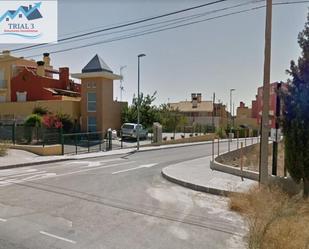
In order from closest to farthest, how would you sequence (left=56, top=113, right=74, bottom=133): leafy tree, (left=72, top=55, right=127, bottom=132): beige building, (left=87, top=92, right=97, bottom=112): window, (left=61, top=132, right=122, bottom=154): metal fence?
(left=61, top=132, right=122, bottom=154): metal fence < (left=56, top=113, right=74, bottom=133): leafy tree < (left=72, top=55, right=127, bottom=132): beige building < (left=87, top=92, right=97, bottom=112): window

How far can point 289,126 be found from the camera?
975 centimetres

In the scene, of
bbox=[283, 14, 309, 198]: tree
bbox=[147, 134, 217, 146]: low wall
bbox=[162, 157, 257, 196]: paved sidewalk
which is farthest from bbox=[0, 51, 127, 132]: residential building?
bbox=[283, 14, 309, 198]: tree

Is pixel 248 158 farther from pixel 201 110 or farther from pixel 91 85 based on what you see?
pixel 201 110

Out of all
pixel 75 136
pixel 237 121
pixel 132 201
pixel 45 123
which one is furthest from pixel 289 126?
pixel 237 121

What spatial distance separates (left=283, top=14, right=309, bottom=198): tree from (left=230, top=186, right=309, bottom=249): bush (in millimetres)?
835

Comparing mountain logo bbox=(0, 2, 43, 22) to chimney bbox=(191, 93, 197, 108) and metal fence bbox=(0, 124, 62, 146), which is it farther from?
chimney bbox=(191, 93, 197, 108)

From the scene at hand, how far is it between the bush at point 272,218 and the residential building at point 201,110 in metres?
61.7

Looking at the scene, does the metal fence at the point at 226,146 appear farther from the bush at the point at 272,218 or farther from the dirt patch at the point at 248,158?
the bush at the point at 272,218

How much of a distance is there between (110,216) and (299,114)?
5859 millimetres

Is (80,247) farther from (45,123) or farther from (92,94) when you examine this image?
(92,94)

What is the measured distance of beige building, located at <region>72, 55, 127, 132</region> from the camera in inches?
1346

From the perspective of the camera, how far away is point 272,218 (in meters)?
5.99

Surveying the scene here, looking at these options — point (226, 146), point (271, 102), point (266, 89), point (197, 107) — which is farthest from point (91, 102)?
point (197, 107)

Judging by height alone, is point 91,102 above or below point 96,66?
below
